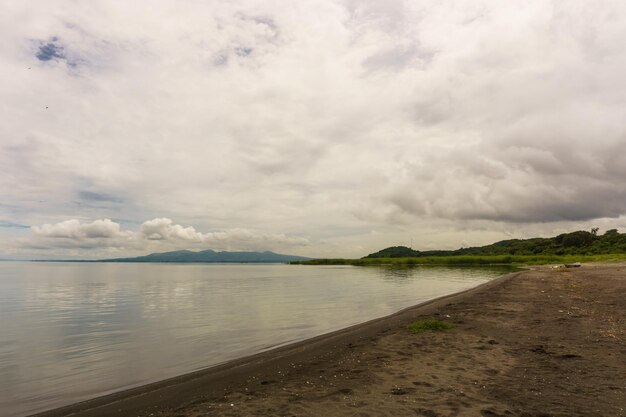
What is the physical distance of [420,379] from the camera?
12.3 meters

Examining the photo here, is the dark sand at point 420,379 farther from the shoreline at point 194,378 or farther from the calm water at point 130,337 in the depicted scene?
the calm water at point 130,337

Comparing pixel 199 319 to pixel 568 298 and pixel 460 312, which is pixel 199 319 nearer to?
pixel 460 312

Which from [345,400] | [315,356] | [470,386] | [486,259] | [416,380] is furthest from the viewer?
[486,259]

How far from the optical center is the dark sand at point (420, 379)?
32.7 feet

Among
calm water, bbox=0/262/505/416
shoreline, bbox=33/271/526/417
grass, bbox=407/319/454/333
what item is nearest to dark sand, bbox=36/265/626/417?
shoreline, bbox=33/271/526/417

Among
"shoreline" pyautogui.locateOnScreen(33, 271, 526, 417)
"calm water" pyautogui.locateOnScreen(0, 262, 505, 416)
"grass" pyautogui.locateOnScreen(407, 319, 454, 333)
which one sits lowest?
"calm water" pyautogui.locateOnScreen(0, 262, 505, 416)

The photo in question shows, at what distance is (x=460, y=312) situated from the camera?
91.3 ft

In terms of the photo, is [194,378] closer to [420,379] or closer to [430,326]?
[420,379]

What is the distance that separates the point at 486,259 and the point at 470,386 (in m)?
193

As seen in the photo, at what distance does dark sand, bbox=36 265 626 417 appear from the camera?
9953 millimetres

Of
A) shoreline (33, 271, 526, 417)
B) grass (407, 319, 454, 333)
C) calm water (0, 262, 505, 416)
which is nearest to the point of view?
shoreline (33, 271, 526, 417)

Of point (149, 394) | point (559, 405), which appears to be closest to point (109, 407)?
point (149, 394)

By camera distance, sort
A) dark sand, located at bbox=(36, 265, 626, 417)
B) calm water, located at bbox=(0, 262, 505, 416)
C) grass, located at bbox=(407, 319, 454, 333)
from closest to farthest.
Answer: dark sand, located at bbox=(36, 265, 626, 417) < calm water, located at bbox=(0, 262, 505, 416) < grass, located at bbox=(407, 319, 454, 333)

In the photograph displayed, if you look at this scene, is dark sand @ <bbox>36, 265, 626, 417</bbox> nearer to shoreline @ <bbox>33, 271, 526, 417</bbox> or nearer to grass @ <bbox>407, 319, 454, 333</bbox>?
shoreline @ <bbox>33, 271, 526, 417</bbox>
